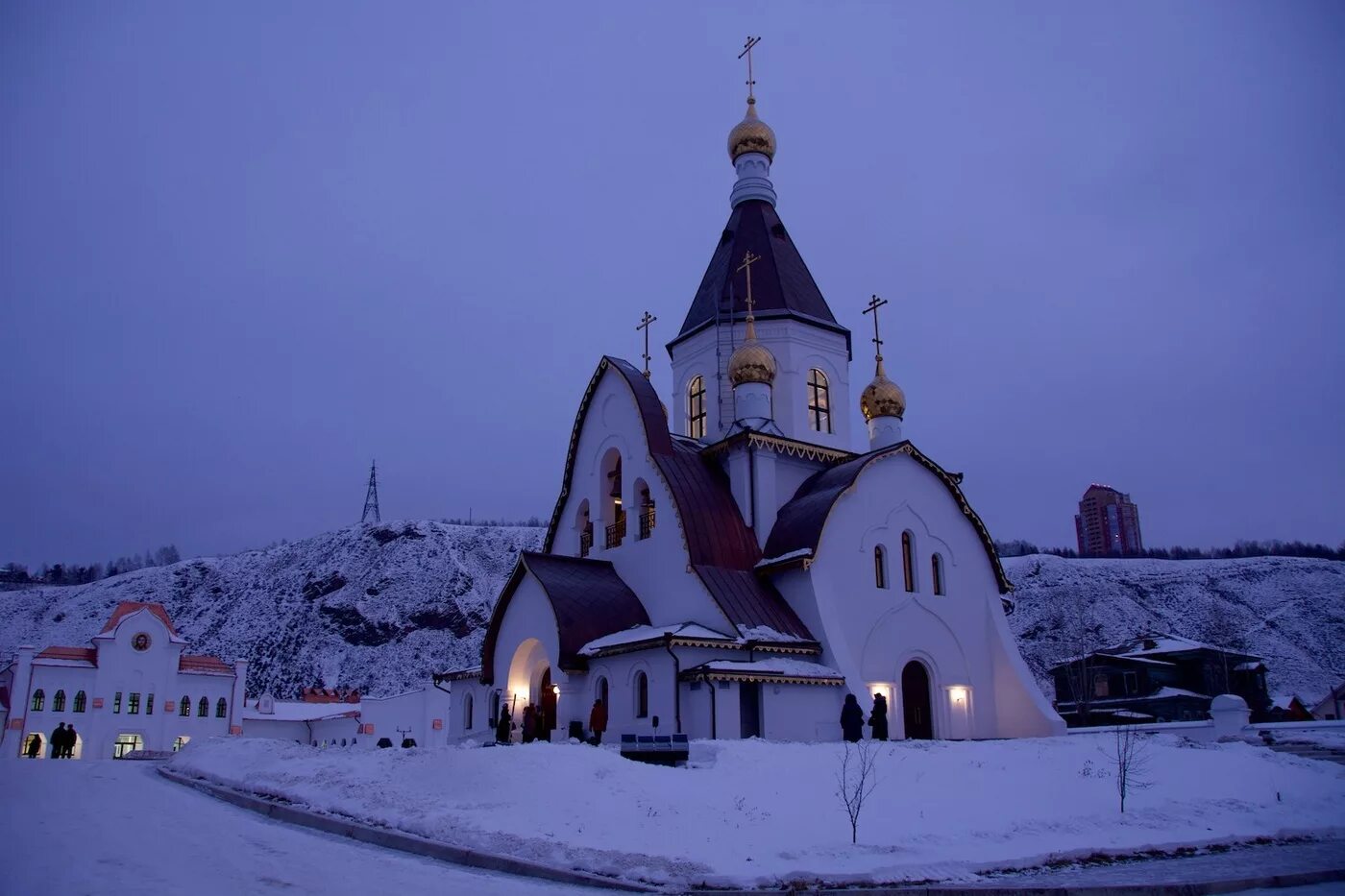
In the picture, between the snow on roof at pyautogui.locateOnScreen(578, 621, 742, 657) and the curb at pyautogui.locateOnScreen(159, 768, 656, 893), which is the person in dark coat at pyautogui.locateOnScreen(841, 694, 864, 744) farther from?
the curb at pyautogui.locateOnScreen(159, 768, 656, 893)

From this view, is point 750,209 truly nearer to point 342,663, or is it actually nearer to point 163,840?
point 163,840

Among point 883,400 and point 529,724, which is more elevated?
point 883,400

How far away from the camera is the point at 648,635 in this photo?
19.0 metres

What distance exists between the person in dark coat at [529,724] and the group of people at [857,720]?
5950 millimetres

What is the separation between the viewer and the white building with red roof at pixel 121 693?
37.5 metres

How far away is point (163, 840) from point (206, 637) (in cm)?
7796

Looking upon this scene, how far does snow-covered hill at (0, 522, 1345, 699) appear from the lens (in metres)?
65.6

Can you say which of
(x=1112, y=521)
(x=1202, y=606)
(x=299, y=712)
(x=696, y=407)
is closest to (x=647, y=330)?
(x=696, y=407)

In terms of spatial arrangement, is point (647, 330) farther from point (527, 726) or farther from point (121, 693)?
point (121, 693)

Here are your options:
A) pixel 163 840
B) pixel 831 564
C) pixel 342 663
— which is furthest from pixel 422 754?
pixel 342 663

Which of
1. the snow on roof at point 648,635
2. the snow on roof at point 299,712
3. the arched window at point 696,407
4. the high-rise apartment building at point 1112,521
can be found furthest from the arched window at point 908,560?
the high-rise apartment building at point 1112,521

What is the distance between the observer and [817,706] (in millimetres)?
18875

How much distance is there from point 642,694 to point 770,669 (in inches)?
98.0

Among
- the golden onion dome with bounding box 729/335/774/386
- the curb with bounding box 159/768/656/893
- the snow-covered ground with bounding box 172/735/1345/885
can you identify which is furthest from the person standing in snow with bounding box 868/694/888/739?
the curb with bounding box 159/768/656/893
